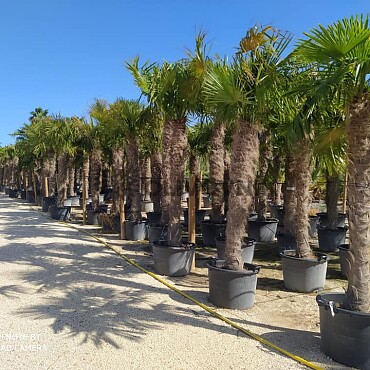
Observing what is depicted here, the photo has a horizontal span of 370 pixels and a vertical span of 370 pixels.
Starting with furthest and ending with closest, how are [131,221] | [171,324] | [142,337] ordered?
[131,221] → [171,324] → [142,337]

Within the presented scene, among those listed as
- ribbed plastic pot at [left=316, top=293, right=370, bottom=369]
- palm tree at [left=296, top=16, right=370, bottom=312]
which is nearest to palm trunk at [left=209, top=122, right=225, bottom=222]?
palm tree at [left=296, top=16, right=370, bottom=312]

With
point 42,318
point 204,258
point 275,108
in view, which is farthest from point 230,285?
point 204,258

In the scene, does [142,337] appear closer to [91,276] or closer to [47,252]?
[91,276]

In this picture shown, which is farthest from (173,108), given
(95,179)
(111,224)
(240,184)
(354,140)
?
(95,179)

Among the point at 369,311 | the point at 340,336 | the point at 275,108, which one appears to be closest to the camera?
the point at 340,336

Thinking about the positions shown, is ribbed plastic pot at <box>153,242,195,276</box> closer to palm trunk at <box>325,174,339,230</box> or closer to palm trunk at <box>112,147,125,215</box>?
palm trunk at <box>325,174,339,230</box>

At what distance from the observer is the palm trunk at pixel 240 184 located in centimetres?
555

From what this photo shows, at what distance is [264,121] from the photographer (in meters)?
6.30

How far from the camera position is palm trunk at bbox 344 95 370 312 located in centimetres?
397

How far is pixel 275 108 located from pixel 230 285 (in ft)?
9.55

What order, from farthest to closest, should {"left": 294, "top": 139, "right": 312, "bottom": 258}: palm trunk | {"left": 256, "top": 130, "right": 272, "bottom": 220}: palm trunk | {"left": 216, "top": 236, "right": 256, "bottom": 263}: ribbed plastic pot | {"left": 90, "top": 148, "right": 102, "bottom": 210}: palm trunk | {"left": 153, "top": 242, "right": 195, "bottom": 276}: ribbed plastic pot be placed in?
{"left": 90, "top": 148, "right": 102, "bottom": 210}: palm trunk, {"left": 256, "top": 130, "right": 272, "bottom": 220}: palm trunk, {"left": 216, "top": 236, "right": 256, "bottom": 263}: ribbed plastic pot, {"left": 153, "top": 242, "right": 195, "bottom": 276}: ribbed plastic pot, {"left": 294, "top": 139, "right": 312, "bottom": 258}: palm trunk

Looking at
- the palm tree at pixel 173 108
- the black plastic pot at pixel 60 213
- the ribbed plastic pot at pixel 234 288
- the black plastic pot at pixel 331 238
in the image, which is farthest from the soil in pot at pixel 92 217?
the ribbed plastic pot at pixel 234 288

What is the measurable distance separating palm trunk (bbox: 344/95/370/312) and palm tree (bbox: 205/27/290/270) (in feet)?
5.21

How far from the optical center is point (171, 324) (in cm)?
470
